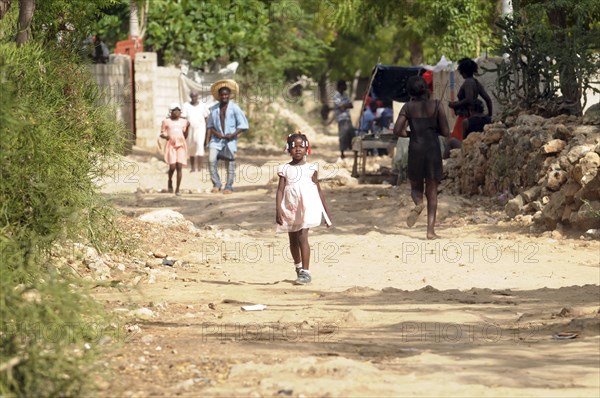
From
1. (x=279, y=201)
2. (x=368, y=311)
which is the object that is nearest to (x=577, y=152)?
(x=279, y=201)

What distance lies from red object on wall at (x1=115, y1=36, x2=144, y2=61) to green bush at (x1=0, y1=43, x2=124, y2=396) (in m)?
16.9

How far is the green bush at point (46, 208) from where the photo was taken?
612 centimetres

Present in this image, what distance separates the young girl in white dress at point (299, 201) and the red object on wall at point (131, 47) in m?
18.1

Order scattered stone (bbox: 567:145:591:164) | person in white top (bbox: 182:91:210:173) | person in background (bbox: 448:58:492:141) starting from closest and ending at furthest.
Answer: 1. scattered stone (bbox: 567:145:591:164)
2. person in background (bbox: 448:58:492:141)
3. person in white top (bbox: 182:91:210:173)

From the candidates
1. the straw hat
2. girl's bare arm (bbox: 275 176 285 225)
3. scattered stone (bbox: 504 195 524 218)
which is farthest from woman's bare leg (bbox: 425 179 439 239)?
the straw hat

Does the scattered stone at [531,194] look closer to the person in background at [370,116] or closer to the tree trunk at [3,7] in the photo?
the tree trunk at [3,7]

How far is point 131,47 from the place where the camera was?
28.7 meters

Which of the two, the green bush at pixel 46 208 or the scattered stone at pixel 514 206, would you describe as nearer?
the green bush at pixel 46 208

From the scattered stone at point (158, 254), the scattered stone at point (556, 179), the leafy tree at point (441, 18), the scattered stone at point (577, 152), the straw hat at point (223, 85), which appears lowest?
the scattered stone at point (158, 254)

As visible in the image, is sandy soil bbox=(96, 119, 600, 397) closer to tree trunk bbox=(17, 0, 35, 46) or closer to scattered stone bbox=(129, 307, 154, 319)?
scattered stone bbox=(129, 307, 154, 319)

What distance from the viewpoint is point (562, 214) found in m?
13.9

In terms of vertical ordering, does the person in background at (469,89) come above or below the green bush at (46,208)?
above

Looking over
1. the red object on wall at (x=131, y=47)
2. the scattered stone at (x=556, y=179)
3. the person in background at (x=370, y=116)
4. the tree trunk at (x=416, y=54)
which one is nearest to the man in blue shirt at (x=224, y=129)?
the scattered stone at (x=556, y=179)

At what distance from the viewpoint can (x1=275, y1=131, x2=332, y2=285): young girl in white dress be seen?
1088 cm
